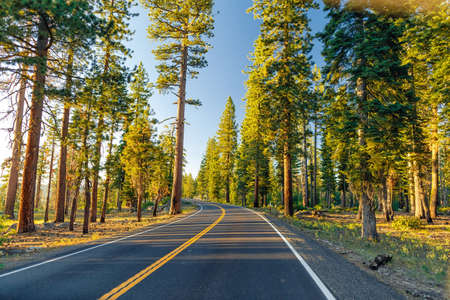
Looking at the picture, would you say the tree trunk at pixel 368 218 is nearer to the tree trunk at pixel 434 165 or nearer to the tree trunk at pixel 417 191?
the tree trunk at pixel 417 191

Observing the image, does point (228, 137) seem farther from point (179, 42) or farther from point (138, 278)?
point (138, 278)

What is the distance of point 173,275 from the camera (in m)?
4.99

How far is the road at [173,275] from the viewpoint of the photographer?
4.11 m

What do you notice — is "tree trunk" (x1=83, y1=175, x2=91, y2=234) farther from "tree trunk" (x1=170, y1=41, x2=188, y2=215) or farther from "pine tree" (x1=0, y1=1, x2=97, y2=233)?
"tree trunk" (x1=170, y1=41, x2=188, y2=215)

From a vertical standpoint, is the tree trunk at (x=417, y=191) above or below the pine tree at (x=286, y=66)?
below

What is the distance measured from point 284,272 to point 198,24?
2079 cm

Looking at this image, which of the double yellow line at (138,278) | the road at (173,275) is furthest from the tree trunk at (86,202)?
the double yellow line at (138,278)

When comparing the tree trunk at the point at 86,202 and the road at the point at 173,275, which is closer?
the road at the point at 173,275

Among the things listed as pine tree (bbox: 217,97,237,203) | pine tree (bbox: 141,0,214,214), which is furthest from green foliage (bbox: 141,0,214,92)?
pine tree (bbox: 217,97,237,203)

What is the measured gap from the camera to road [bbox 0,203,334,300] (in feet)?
13.5

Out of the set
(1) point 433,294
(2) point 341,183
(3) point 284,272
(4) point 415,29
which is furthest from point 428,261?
(2) point 341,183

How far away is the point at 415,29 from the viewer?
375 inches

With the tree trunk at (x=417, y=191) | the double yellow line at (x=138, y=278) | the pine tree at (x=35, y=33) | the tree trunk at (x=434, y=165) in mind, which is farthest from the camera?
the tree trunk at (x=434, y=165)

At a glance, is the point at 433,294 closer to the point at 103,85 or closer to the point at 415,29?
the point at 415,29
